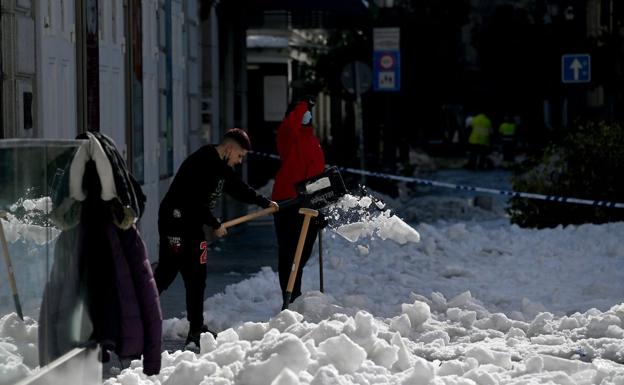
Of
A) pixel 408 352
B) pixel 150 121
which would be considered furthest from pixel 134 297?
pixel 150 121

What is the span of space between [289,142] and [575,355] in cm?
357

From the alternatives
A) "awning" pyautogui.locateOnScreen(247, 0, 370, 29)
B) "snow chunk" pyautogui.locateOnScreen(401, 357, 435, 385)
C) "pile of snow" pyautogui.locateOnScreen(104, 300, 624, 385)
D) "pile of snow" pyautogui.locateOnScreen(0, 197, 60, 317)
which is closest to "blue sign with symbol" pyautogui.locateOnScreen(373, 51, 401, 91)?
"awning" pyautogui.locateOnScreen(247, 0, 370, 29)

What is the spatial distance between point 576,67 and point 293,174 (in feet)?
53.9

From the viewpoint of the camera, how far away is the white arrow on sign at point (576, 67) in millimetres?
28203

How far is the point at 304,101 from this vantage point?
1291cm

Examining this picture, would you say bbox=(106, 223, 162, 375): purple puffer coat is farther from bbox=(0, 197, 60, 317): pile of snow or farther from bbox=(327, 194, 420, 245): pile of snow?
bbox=(327, 194, 420, 245): pile of snow

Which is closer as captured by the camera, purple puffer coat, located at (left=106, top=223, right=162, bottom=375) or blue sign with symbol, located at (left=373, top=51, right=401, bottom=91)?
purple puffer coat, located at (left=106, top=223, right=162, bottom=375)

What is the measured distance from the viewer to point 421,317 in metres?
11.3

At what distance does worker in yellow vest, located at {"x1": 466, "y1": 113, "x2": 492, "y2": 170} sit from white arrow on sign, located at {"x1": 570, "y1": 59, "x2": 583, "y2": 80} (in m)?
16.8

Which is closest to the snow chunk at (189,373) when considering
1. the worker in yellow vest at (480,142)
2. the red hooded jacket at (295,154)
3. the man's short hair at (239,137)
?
the man's short hair at (239,137)

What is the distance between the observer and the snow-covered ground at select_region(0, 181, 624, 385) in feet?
26.9

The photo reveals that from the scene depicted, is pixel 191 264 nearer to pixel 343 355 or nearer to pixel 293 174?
pixel 293 174

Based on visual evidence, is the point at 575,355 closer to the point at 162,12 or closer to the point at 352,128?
the point at 162,12

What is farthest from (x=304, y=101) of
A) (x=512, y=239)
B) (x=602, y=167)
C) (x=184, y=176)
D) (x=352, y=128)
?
(x=352, y=128)
